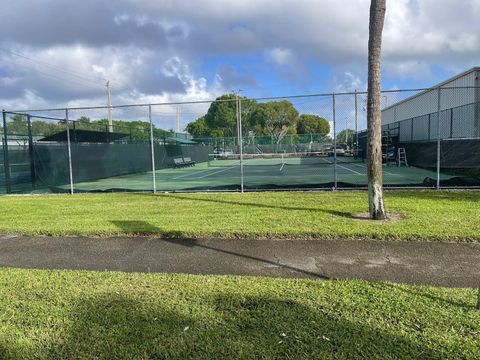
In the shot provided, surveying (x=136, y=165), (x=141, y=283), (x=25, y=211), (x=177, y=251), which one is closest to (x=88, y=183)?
(x=136, y=165)

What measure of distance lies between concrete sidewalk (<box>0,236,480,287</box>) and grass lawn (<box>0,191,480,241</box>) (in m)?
0.33

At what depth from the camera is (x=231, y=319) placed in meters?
3.53

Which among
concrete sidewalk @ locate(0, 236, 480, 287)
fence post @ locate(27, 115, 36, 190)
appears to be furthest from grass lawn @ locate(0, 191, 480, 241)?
fence post @ locate(27, 115, 36, 190)

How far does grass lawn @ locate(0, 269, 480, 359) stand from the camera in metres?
3.03

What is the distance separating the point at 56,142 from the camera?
1695 centimetres

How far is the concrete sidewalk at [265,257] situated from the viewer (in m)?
4.86

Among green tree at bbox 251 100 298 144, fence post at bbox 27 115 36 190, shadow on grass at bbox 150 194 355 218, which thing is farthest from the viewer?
green tree at bbox 251 100 298 144

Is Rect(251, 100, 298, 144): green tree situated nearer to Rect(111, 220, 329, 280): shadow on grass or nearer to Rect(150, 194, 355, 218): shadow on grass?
Rect(150, 194, 355, 218): shadow on grass

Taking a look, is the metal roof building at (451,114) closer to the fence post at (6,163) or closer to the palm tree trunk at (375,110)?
the palm tree trunk at (375,110)

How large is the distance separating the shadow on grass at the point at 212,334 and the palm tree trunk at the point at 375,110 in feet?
13.5

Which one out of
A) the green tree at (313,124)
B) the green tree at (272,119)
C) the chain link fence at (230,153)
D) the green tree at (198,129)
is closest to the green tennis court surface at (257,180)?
the chain link fence at (230,153)

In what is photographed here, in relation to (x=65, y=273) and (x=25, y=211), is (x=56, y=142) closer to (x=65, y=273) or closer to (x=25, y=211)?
(x=25, y=211)

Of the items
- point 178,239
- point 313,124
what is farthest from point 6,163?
point 313,124

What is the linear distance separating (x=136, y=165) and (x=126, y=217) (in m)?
14.9
